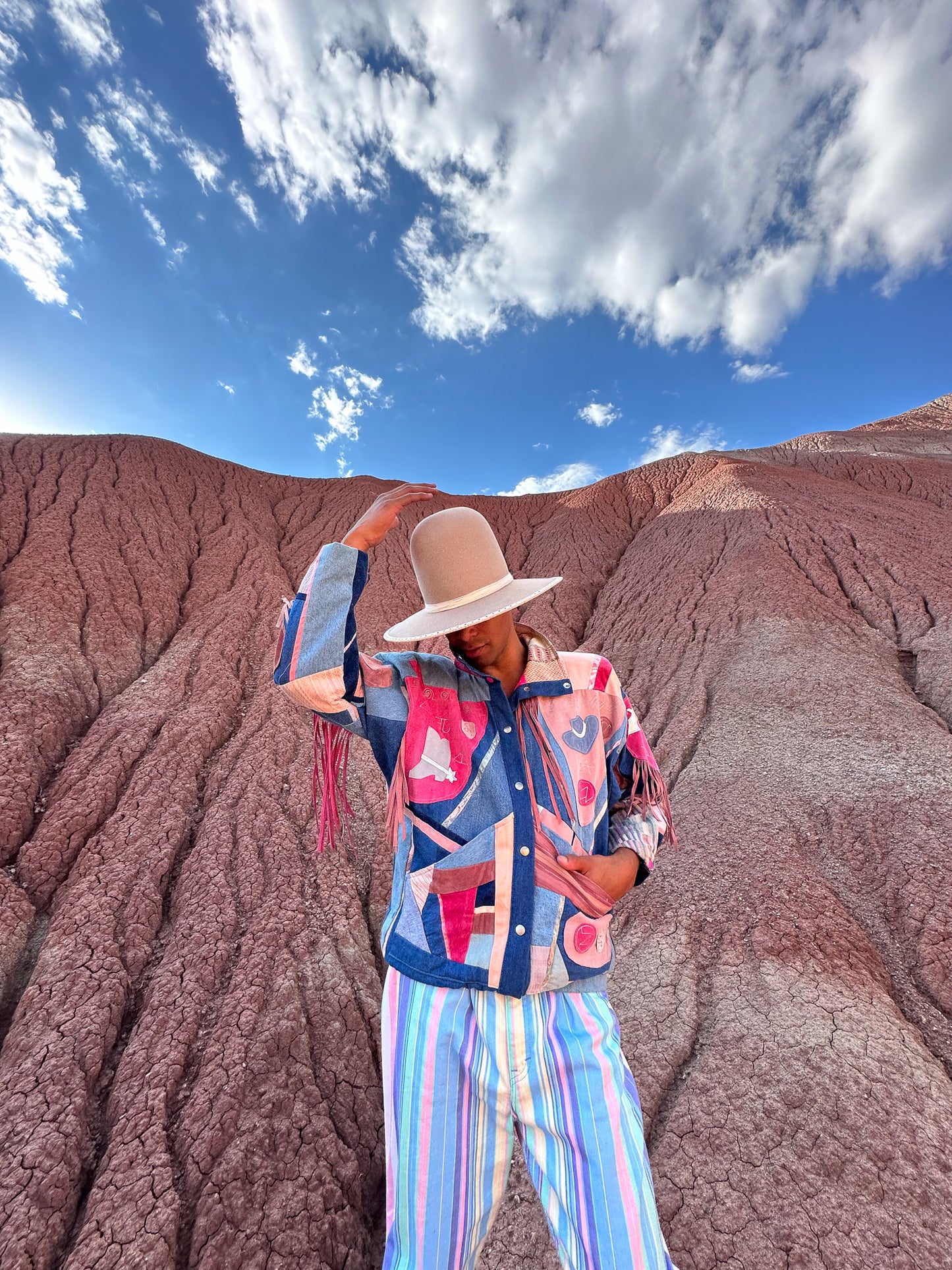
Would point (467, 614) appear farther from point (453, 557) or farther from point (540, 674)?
point (540, 674)

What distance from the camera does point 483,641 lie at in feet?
4.61

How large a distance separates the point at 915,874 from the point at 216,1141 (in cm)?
399

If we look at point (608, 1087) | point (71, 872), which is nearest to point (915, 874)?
point (608, 1087)

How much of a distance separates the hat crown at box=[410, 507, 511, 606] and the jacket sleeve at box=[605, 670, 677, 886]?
488 mm

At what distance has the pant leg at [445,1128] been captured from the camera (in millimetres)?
1242

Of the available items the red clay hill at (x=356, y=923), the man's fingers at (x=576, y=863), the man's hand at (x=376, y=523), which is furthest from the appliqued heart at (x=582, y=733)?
the red clay hill at (x=356, y=923)

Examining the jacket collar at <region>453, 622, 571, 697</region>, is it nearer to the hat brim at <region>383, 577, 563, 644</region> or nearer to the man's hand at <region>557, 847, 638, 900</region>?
the hat brim at <region>383, 577, 563, 644</region>

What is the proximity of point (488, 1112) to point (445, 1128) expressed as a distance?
0.10 meters

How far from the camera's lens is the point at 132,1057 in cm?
292

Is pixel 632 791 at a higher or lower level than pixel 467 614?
lower

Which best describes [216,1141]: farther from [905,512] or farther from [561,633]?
[905,512]

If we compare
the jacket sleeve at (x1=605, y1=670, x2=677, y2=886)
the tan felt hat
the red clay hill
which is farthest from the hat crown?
the red clay hill

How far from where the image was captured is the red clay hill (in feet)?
7.24

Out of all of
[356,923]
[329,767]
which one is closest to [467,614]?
[329,767]
